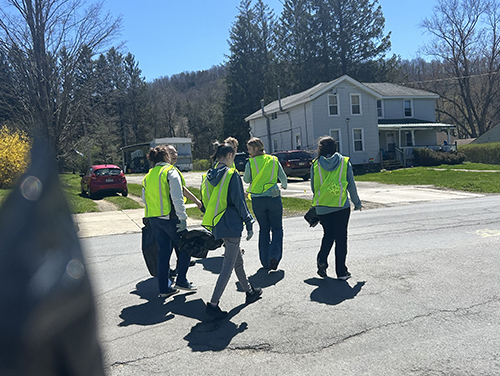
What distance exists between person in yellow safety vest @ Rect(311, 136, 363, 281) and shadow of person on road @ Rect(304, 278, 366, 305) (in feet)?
0.45

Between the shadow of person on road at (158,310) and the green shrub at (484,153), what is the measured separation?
38503 millimetres

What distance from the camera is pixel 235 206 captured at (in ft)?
16.4

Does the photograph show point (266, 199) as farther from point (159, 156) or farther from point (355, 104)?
point (355, 104)

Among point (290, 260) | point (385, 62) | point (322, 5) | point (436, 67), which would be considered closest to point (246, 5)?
point (322, 5)

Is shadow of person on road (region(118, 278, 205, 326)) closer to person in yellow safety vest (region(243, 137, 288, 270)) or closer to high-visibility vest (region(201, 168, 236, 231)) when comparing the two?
high-visibility vest (region(201, 168, 236, 231))

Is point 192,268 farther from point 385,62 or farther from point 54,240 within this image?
point 385,62

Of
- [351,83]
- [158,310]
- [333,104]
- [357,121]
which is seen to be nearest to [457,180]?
[357,121]

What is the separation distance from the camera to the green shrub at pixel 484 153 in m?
37.8

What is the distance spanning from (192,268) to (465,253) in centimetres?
438

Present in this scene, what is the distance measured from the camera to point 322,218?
6.22m

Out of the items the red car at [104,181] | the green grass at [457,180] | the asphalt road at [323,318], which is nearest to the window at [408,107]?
the green grass at [457,180]

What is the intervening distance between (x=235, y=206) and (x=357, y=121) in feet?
104

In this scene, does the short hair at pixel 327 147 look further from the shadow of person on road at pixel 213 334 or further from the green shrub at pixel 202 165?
the green shrub at pixel 202 165

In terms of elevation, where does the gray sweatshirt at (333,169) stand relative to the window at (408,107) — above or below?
below
